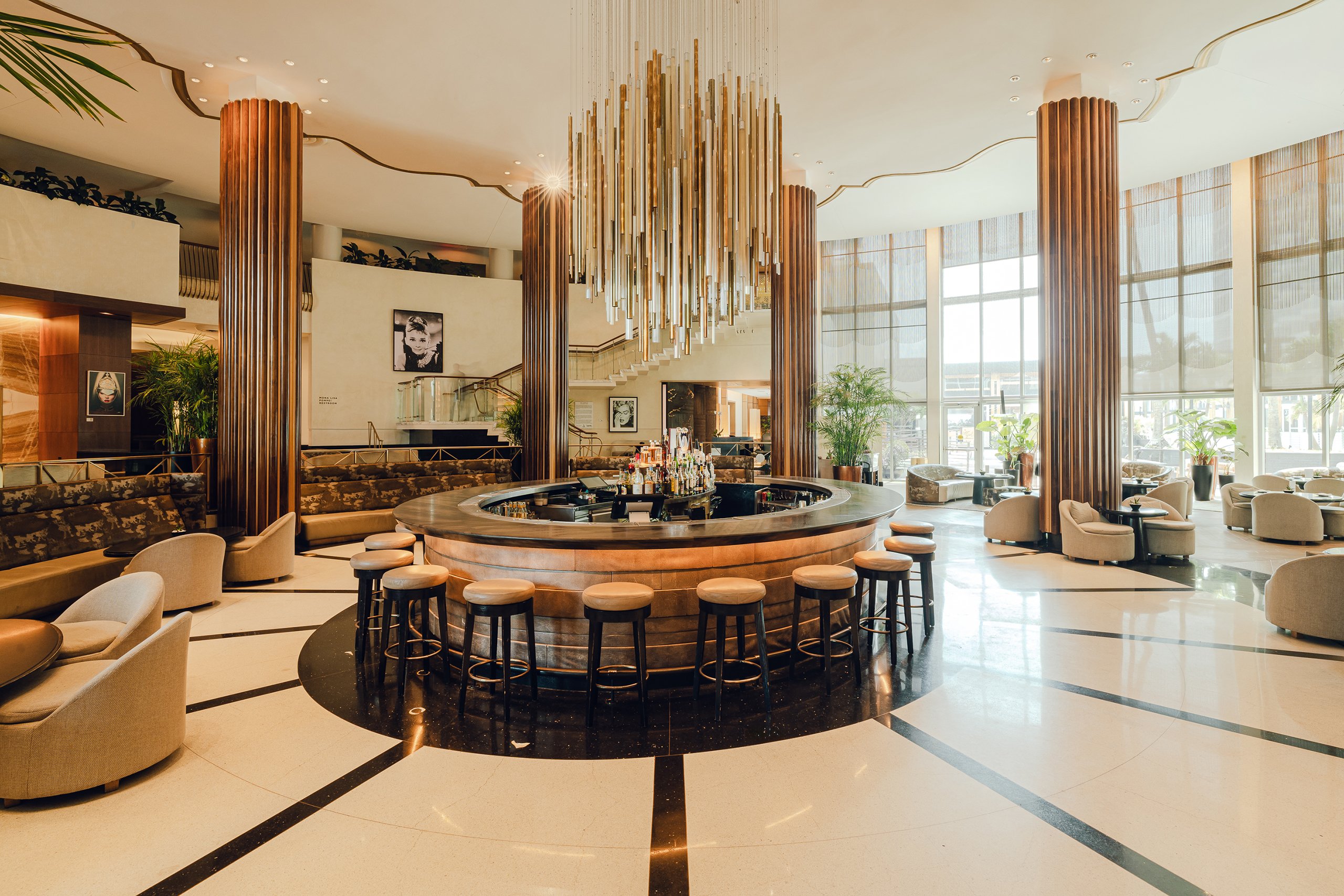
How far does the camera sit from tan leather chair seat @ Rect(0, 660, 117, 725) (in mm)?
2574

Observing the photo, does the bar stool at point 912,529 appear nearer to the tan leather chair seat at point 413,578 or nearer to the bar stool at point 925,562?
the bar stool at point 925,562

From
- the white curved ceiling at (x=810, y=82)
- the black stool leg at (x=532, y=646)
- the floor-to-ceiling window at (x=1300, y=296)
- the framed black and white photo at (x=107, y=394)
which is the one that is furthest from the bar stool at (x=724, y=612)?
the floor-to-ceiling window at (x=1300, y=296)

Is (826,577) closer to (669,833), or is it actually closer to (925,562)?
(925,562)

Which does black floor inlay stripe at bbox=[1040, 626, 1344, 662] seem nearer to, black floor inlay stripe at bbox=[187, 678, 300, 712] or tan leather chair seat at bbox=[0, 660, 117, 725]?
black floor inlay stripe at bbox=[187, 678, 300, 712]

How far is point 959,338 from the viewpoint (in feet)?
46.1

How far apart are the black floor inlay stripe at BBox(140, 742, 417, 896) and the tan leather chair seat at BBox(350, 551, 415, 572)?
135 cm

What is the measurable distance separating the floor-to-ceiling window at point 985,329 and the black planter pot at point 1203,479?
2.89 meters

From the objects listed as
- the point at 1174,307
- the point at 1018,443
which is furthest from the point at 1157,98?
the point at 1018,443

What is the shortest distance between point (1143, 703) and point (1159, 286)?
1144 centimetres

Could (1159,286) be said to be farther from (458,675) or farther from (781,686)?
(458,675)

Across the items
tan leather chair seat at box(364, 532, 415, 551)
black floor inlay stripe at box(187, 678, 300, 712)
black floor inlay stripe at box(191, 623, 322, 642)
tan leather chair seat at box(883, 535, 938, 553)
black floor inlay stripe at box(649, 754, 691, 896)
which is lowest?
black floor inlay stripe at box(649, 754, 691, 896)

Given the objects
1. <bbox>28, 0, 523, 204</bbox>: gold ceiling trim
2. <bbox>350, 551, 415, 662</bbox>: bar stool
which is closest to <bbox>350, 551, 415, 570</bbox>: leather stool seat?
<bbox>350, 551, 415, 662</bbox>: bar stool

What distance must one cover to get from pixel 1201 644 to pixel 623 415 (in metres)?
13.1

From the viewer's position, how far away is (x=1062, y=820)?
2.53m
